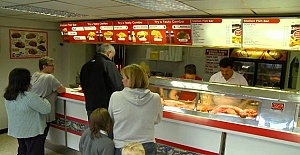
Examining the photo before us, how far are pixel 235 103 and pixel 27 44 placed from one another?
4.30 m

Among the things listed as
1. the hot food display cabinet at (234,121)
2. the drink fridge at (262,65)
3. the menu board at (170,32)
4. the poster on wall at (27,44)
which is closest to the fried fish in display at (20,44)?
the poster on wall at (27,44)

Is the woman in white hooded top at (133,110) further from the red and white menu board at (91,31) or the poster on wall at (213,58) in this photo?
the poster on wall at (213,58)

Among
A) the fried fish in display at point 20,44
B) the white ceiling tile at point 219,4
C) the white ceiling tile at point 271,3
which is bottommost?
the fried fish in display at point 20,44

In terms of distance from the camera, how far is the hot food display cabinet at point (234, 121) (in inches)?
92.9

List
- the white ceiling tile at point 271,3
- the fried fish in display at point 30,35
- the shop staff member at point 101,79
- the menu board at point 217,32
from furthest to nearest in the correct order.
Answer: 1. the fried fish in display at point 30,35
2. the menu board at point 217,32
3. the shop staff member at point 101,79
4. the white ceiling tile at point 271,3

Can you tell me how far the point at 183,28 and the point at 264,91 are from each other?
66.2 inches

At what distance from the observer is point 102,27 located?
4.97 metres

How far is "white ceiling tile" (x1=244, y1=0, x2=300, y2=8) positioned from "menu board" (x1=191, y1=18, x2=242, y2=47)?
2.49 feet

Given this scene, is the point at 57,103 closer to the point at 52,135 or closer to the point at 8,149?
the point at 52,135

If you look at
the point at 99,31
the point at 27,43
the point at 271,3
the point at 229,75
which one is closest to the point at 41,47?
the point at 27,43

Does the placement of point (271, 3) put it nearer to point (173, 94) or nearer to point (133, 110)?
point (173, 94)

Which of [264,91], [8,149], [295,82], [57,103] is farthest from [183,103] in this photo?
[295,82]

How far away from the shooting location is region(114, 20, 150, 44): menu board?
176 inches

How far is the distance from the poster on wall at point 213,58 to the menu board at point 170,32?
2.37m
